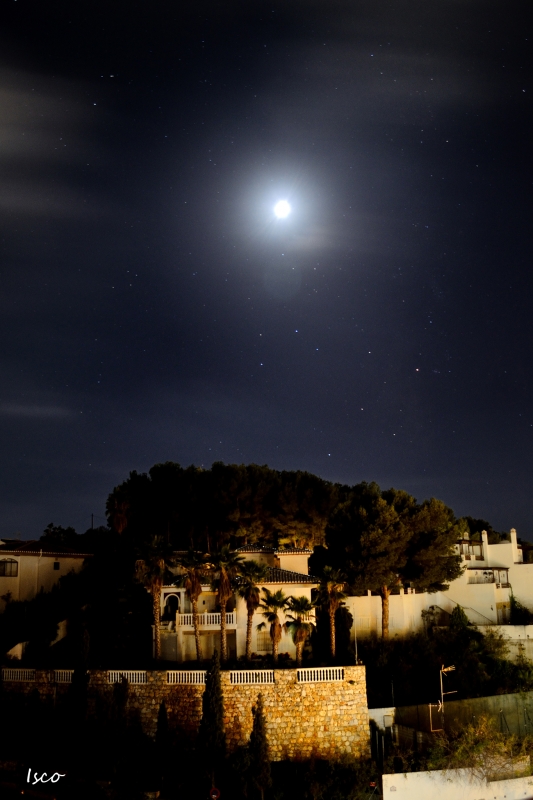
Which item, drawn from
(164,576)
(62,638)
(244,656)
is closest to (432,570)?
(244,656)

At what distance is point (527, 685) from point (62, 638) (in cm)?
2340

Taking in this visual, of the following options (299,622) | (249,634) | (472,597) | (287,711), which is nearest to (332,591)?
(299,622)

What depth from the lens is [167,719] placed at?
32344 millimetres

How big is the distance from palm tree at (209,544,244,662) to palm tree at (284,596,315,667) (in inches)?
116

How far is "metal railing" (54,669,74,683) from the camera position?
3441 centimetres

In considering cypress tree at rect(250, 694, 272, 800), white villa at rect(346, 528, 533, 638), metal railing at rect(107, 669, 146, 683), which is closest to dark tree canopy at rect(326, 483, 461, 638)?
white villa at rect(346, 528, 533, 638)

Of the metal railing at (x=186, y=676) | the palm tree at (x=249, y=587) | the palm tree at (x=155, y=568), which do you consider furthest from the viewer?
the palm tree at (x=249, y=587)

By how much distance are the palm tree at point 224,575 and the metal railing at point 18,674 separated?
832cm

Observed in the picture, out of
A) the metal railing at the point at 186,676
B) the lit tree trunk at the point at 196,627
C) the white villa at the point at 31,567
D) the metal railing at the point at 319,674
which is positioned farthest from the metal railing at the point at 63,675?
the white villa at the point at 31,567

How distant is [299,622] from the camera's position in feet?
117

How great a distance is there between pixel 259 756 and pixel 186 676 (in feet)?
15.0

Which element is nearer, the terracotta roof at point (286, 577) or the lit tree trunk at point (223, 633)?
the lit tree trunk at point (223, 633)

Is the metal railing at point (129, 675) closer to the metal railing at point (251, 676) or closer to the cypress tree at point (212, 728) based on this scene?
the cypress tree at point (212, 728)

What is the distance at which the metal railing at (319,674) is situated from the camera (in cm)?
3275
